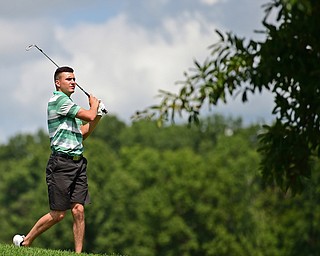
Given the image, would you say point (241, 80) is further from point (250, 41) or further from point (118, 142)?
point (118, 142)

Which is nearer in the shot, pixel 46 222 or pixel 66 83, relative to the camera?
pixel 66 83

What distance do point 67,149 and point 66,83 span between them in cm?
81

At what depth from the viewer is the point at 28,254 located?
1355cm

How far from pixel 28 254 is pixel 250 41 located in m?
4.28

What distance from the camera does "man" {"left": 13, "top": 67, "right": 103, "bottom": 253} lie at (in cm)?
1412

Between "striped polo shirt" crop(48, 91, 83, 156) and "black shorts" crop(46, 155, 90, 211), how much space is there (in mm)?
160

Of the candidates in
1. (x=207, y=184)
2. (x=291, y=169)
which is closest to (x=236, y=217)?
(x=207, y=184)

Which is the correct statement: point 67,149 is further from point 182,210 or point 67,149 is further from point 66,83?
point 182,210

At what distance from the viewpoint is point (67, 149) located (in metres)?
14.2

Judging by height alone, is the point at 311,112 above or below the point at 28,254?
above

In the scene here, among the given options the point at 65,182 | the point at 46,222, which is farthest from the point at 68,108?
the point at 46,222

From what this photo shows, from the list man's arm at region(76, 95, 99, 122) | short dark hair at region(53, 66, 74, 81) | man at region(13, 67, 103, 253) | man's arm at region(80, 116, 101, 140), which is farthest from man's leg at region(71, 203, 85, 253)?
short dark hair at region(53, 66, 74, 81)

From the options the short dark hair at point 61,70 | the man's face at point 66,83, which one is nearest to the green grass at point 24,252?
the man's face at point 66,83

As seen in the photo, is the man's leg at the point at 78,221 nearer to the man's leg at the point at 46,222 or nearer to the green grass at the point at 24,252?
Result: the man's leg at the point at 46,222
